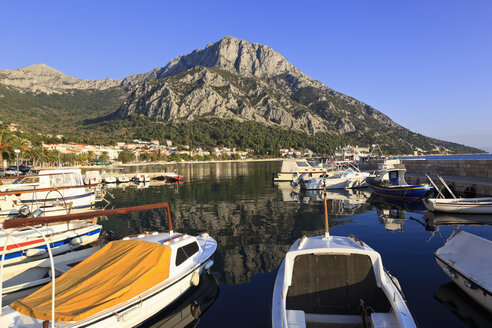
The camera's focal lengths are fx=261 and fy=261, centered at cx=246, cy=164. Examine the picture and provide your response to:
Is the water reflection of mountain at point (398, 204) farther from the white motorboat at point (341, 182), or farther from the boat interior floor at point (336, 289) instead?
the boat interior floor at point (336, 289)

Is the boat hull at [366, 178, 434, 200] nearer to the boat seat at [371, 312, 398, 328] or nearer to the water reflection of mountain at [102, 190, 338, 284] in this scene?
the water reflection of mountain at [102, 190, 338, 284]

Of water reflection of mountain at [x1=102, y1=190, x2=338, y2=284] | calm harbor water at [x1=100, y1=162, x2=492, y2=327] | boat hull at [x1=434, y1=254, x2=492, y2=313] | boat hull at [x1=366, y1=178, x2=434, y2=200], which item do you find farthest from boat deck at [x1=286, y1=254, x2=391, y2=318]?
boat hull at [x1=366, y1=178, x2=434, y2=200]

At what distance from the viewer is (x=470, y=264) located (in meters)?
8.89

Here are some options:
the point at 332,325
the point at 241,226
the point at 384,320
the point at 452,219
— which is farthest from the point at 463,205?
the point at 332,325

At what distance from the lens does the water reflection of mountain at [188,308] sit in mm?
8430

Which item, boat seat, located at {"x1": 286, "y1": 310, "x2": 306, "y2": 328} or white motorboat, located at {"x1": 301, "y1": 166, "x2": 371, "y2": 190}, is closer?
boat seat, located at {"x1": 286, "y1": 310, "x2": 306, "y2": 328}

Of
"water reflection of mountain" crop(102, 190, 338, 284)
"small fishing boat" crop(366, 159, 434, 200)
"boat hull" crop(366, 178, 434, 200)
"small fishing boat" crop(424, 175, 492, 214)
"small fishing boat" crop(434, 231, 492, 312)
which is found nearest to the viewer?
"small fishing boat" crop(434, 231, 492, 312)

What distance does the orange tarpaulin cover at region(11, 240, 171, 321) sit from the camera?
264 inches

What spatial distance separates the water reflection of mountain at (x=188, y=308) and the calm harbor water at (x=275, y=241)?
0.11ft

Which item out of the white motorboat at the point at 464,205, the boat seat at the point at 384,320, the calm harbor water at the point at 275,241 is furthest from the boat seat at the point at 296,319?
the white motorboat at the point at 464,205

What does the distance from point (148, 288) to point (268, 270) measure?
6.17 meters

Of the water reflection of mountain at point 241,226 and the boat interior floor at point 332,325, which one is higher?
the boat interior floor at point 332,325

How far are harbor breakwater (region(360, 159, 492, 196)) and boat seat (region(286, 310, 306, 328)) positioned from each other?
30410 millimetres

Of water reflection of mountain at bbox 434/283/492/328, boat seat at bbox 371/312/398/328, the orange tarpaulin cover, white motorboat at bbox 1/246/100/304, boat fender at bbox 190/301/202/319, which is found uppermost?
the orange tarpaulin cover
